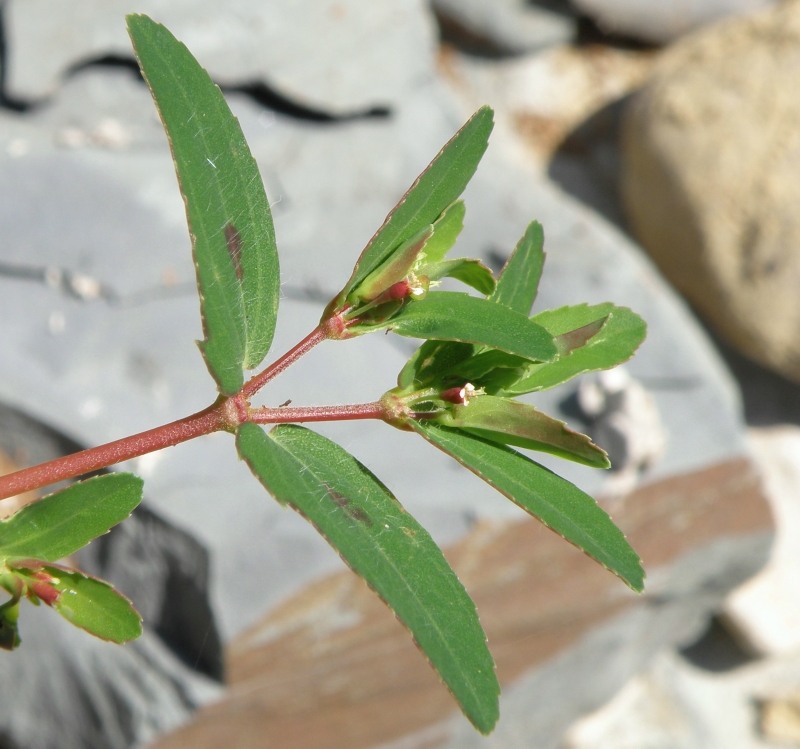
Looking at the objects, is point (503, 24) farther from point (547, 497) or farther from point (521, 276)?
point (547, 497)

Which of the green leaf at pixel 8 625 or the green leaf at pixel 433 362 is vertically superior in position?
the green leaf at pixel 433 362

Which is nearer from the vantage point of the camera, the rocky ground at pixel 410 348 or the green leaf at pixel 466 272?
the green leaf at pixel 466 272

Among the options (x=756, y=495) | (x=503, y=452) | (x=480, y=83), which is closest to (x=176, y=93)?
(x=503, y=452)

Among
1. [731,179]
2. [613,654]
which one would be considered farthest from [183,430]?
[731,179]

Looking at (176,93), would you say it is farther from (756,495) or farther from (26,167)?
(756,495)

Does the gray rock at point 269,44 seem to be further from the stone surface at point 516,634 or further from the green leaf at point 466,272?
the green leaf at point 466,272

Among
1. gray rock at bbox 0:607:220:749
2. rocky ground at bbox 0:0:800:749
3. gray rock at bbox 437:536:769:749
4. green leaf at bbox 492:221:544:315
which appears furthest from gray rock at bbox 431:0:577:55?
green leaf at bbox 492:221:544:315

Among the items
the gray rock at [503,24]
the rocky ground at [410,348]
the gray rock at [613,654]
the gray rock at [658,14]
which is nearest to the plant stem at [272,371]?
the rocky ground at [410,348]
